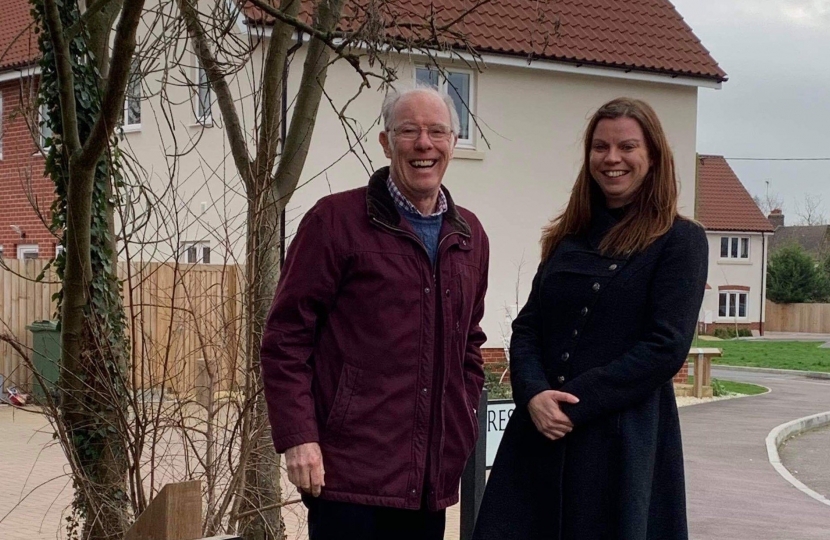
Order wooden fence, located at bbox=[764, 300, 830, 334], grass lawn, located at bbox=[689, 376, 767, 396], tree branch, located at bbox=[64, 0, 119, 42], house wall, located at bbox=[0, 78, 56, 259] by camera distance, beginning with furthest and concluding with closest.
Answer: wooden fence, located at bbox=[764, 300, 830, 334] → grass lawn, located at bbox=[689, 376, 767, 396] → house wall, located at bbox=[0, 78, 56, 259] → tree branch, located at bbox=[64, 0, 119, 42]

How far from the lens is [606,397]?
3240mm

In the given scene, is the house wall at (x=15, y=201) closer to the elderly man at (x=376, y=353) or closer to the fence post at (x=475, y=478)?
the fence post at (x=475, y=478)

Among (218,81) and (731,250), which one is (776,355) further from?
(218,81)

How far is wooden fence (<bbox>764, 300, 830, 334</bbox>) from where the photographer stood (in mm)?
57438

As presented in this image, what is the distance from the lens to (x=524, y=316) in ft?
11.8

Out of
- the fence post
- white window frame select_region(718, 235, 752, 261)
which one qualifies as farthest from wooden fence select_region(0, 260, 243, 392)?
white window frame select_region(718, 235, 752, 261)

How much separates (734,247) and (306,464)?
51.9 m

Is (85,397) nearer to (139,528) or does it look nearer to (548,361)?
(139,528)

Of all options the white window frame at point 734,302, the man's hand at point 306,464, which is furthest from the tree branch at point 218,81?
the white window frame at point 734,302

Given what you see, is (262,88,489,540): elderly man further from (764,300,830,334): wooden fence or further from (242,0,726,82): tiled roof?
(764,300,830,334): wooden fence

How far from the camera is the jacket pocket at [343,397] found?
123 inches

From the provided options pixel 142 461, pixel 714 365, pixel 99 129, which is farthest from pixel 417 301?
pixel 714 365

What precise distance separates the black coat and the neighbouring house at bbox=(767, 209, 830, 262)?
258 feet

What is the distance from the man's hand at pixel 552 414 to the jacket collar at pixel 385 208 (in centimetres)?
56
